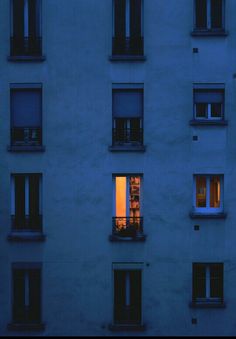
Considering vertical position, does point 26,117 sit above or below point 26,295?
above

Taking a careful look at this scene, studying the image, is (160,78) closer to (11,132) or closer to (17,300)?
(11,132)

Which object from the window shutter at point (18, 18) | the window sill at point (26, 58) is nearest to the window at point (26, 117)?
the window sill at point (26, 58)

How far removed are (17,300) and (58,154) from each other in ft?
16.0

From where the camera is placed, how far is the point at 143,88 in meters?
15.5

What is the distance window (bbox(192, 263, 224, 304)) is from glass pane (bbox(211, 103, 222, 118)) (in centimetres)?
480

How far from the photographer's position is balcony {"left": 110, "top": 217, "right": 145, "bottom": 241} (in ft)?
50.7

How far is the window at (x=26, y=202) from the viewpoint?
15633 millimetres

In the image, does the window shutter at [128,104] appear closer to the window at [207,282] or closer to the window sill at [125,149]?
the window sill at [125,149]

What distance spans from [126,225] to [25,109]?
495cm

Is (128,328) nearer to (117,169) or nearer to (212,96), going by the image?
(117,169)

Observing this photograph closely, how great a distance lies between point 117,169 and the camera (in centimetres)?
1545

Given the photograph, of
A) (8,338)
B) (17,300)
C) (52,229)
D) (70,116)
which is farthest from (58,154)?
(8,338)

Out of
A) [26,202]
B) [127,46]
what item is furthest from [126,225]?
[127,46]

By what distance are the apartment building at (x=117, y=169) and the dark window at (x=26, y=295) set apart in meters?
0.16
